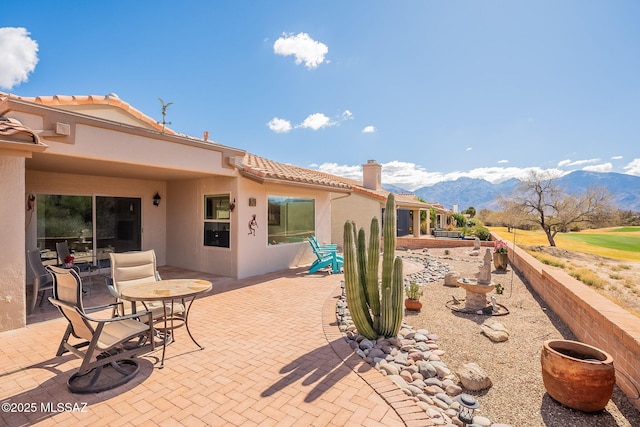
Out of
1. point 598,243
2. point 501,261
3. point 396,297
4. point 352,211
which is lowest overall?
point 598,243

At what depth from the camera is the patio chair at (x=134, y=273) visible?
18.1 ft

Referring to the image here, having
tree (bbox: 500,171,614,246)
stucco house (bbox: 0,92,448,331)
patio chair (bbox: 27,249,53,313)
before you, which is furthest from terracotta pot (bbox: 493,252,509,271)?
tree (bbox: 500,171,614,246)

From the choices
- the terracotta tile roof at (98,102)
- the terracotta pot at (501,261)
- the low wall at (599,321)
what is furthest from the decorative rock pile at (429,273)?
the terracotta tile roof at (98,102)

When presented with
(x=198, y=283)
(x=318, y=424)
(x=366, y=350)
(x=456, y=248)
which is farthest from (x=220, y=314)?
(x=456, y=248)

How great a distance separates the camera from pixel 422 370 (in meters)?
4.37

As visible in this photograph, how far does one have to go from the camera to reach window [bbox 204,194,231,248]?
400 inches

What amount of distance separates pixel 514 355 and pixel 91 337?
633 cm

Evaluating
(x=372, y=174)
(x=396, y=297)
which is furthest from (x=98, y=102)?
(x=372, y=174)

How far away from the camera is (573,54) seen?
1286 cm

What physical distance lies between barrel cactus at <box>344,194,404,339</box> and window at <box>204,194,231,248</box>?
5.90 m

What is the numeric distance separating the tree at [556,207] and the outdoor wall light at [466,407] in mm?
30352

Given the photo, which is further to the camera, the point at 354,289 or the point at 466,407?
the point at 354,289

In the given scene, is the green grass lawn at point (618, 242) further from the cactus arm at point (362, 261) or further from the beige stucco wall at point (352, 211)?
the cactus arm at point (362, 261)

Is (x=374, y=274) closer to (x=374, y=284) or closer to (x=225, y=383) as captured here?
(x=374, y=284)
